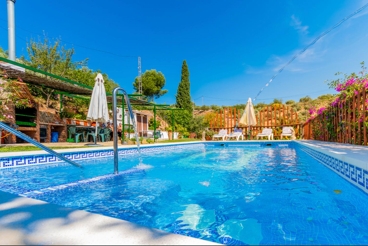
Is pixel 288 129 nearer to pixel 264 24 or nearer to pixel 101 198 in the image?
pixel 264 24

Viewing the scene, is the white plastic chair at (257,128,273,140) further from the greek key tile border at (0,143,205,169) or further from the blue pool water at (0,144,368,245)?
the blue pool water at (0,144,368,245)

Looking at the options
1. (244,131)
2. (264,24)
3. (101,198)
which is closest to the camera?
(101,198)

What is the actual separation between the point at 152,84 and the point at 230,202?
28358mm

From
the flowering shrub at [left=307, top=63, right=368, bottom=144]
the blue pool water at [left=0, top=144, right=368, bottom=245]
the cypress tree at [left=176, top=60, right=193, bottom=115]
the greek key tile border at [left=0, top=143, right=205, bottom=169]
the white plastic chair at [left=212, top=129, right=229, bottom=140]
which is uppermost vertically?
the cypress tree at [left=176, top=60, right=193, bottom=115]

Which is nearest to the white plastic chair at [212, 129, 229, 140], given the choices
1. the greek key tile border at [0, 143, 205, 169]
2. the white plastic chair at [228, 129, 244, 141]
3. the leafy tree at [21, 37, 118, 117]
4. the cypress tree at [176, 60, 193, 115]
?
the white plastic chair at [228, 129, 244, 141]

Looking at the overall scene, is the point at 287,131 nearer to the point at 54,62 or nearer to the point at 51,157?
the point at 51,157

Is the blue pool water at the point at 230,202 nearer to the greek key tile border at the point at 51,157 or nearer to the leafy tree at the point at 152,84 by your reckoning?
the greek key tile border at the point at 51,157

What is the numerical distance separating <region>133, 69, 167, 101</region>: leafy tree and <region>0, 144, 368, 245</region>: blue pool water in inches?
1035

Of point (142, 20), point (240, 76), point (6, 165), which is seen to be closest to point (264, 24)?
point (240, 76)

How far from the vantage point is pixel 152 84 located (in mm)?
29703

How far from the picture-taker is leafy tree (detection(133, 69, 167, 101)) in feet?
97.3

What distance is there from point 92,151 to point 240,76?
2125cm

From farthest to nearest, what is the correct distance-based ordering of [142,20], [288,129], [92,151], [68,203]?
[142,20]
[288,129]
[92,151]
[68,203]

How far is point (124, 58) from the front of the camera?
997 inches
